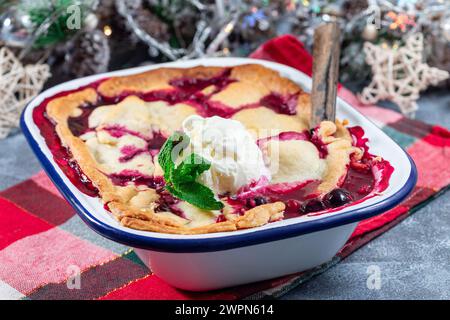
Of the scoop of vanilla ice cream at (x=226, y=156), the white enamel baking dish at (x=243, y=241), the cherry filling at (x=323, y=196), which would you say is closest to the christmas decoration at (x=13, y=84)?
the white enamel baking dish at (x=243, y=241)

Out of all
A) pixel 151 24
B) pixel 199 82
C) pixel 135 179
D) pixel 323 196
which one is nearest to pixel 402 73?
pixel 199 82

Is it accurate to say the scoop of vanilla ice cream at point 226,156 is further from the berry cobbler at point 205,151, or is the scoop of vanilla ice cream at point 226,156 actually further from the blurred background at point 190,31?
the blurred background at point 190,31

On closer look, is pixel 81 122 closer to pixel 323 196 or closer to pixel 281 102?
pixel 281 102

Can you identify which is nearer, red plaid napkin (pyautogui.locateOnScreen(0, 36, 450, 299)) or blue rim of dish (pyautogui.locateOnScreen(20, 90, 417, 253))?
blue rim of dish (pyautogui.locateOnScreen(20, 90, 417, 253))

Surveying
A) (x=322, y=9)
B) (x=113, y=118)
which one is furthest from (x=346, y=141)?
(x=322, y=9)

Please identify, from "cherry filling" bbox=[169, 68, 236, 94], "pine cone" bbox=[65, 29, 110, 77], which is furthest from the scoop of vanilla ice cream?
"pine cone" bbox=[65, 29, 110, 77]

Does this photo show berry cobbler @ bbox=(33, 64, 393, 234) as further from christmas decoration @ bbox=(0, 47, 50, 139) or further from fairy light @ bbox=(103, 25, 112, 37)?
fairy light @ bbox=(103, 25, 112, 37)
